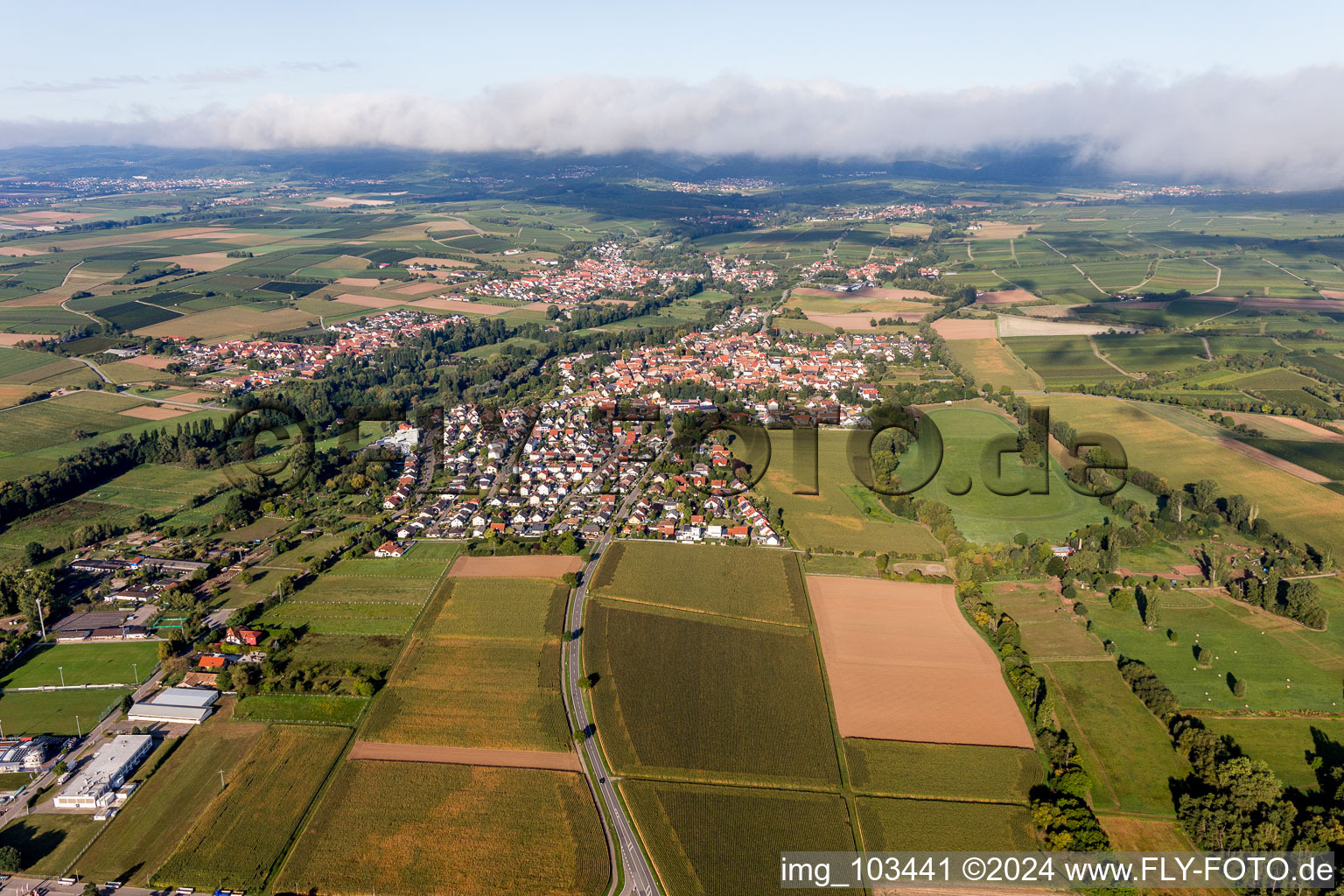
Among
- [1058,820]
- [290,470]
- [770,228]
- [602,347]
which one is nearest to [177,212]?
[770,228]

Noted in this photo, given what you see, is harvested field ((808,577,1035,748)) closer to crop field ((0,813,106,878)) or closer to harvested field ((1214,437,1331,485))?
crop field ((0,813,106,878))

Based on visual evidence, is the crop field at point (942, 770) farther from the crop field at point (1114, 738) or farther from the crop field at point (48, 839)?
the crop field at point (48, 839)

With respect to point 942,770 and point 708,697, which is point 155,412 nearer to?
point 708,697

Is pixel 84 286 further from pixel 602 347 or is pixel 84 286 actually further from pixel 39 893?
pixel 39 893

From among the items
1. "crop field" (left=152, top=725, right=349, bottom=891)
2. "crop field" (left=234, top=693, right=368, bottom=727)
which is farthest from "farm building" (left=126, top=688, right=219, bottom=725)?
"crop field" (left=152, top=725, right=349, bottom=891)

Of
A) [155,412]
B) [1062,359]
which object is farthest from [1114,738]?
[155,412]

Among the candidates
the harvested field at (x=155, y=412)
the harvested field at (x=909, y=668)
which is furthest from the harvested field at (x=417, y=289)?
the harvested field at (x=909, y=668)

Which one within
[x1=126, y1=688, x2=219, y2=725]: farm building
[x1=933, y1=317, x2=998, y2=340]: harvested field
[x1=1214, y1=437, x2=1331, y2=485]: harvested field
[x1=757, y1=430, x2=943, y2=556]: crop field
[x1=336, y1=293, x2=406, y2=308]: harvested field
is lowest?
[x1=126, y1=688, x2=219, y2=725]: farm building
